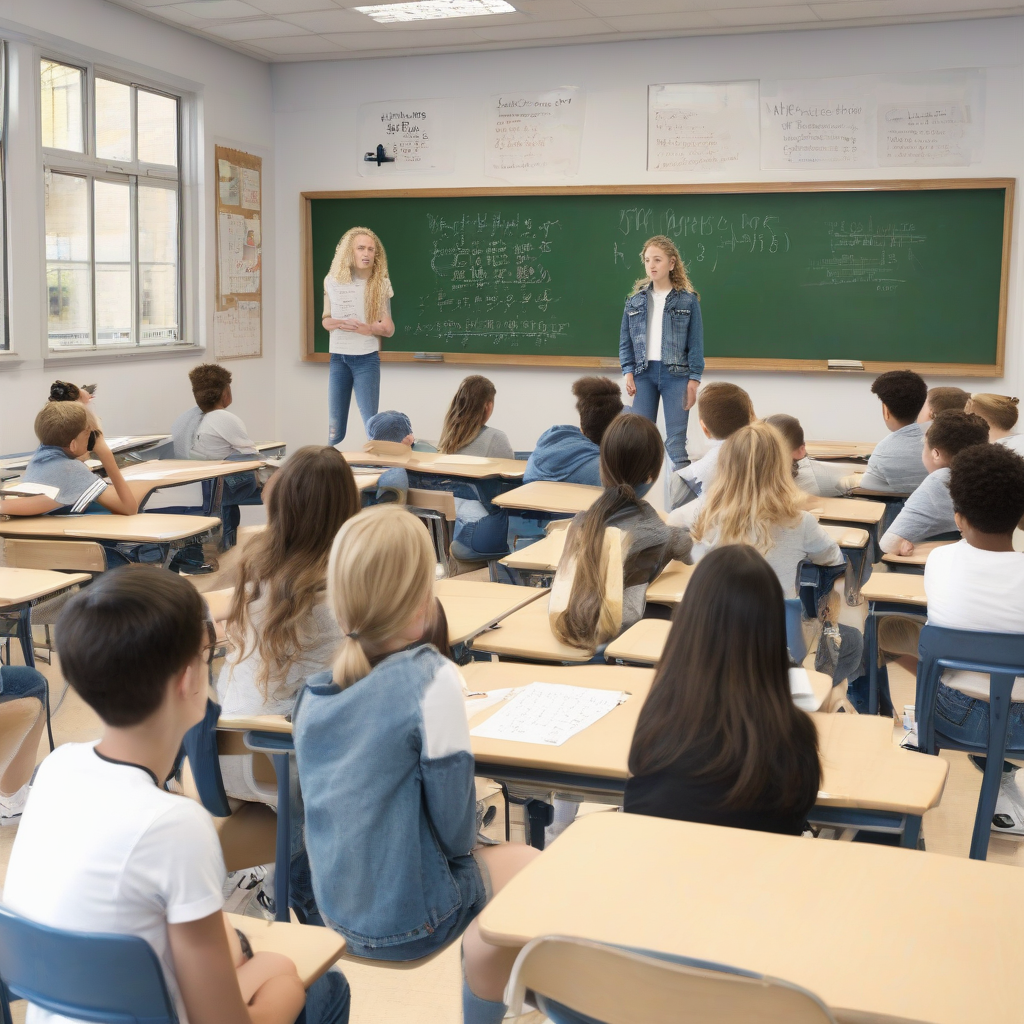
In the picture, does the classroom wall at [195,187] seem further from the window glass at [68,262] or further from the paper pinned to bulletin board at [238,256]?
the window glass at [68,262]

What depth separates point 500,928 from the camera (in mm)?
1259

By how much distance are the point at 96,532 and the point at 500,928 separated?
282cm

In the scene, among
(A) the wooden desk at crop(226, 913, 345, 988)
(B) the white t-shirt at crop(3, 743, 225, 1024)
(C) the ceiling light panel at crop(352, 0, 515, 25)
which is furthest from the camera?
(C) the ceiling light panel at crop(352, 0, 515, 25)

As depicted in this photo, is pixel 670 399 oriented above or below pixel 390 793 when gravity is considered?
above

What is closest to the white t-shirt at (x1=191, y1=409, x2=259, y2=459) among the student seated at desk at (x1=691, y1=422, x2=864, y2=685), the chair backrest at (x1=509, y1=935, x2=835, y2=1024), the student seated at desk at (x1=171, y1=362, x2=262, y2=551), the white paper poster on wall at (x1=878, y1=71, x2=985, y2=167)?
the student seated at desk at (x1=171, y1=362, x2=262, y2=551)

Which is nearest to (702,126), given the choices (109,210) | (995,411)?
(995,411)

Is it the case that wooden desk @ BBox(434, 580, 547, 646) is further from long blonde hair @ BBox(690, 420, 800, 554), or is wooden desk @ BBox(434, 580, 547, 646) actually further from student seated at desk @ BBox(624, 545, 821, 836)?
student seated at desk @ BBox(624, 545, 821, 836)

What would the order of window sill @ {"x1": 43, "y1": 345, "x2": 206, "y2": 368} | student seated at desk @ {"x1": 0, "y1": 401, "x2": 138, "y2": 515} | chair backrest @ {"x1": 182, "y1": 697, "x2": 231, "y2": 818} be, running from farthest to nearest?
1. window sill @ {"x1": 43, "y1": 345, "x2": 206, "y2": 368}
2. student seated at desk @ {"x1": 0, "y1": 401, "x2": 138, "y2": 515}
3. chair backrest @ {"x1": 182, "y1": 697, "x2": 231, "y2": 818}

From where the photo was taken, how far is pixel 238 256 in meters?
7.81

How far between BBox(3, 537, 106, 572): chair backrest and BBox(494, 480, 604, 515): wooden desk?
1425mm

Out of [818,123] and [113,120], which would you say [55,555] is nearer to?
[113,120]

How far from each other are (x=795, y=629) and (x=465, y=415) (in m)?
2.31

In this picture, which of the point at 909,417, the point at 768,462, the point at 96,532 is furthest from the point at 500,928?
the point at 909,417

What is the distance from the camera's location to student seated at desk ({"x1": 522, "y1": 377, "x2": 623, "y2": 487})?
4.54m
